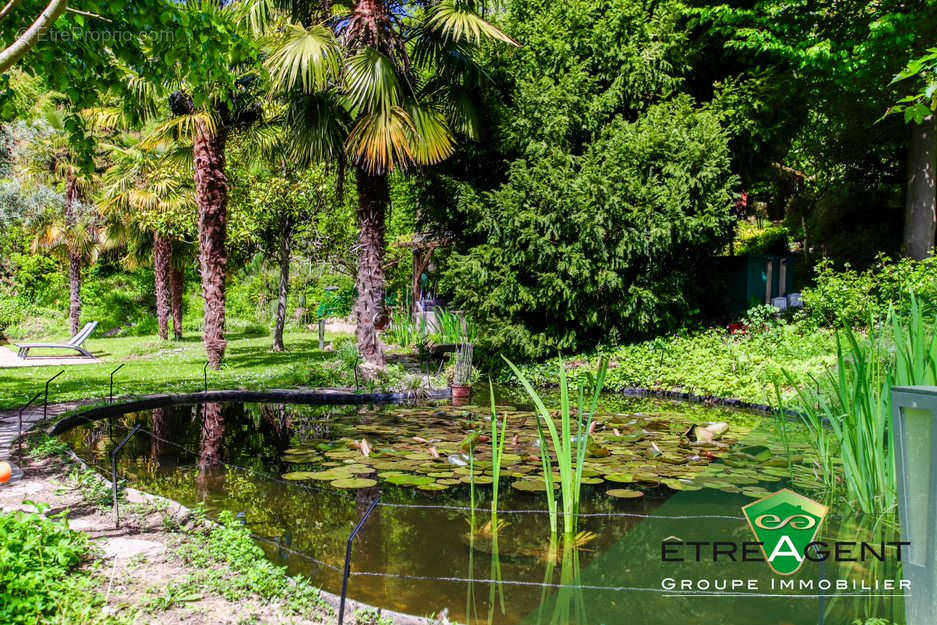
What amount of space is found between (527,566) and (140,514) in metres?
2.21

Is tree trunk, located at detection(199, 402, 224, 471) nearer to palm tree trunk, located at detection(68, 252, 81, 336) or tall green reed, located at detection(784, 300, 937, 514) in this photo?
tall green reed, located at detection(784, 300, 937, 514)

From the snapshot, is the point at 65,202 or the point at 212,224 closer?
the point at 212,224

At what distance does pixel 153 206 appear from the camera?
15.1 m

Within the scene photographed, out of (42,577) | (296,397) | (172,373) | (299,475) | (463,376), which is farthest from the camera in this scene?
(172,373)

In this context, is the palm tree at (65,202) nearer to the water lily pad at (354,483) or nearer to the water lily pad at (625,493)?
the water lily pad at (354,483)

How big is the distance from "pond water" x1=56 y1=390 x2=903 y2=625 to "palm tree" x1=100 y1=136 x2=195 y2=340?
28.5ft

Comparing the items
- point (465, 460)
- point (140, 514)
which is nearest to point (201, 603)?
point (140, 514)

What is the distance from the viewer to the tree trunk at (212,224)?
401 inches

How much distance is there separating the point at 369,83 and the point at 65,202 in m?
14.7

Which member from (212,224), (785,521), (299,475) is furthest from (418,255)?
(785,521)

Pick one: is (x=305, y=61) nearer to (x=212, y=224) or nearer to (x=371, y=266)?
(x=371, y=266)

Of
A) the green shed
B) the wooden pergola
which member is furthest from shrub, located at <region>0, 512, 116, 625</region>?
the wooden pergola

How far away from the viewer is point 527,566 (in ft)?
10.6

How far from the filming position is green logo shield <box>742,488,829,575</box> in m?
2.23
